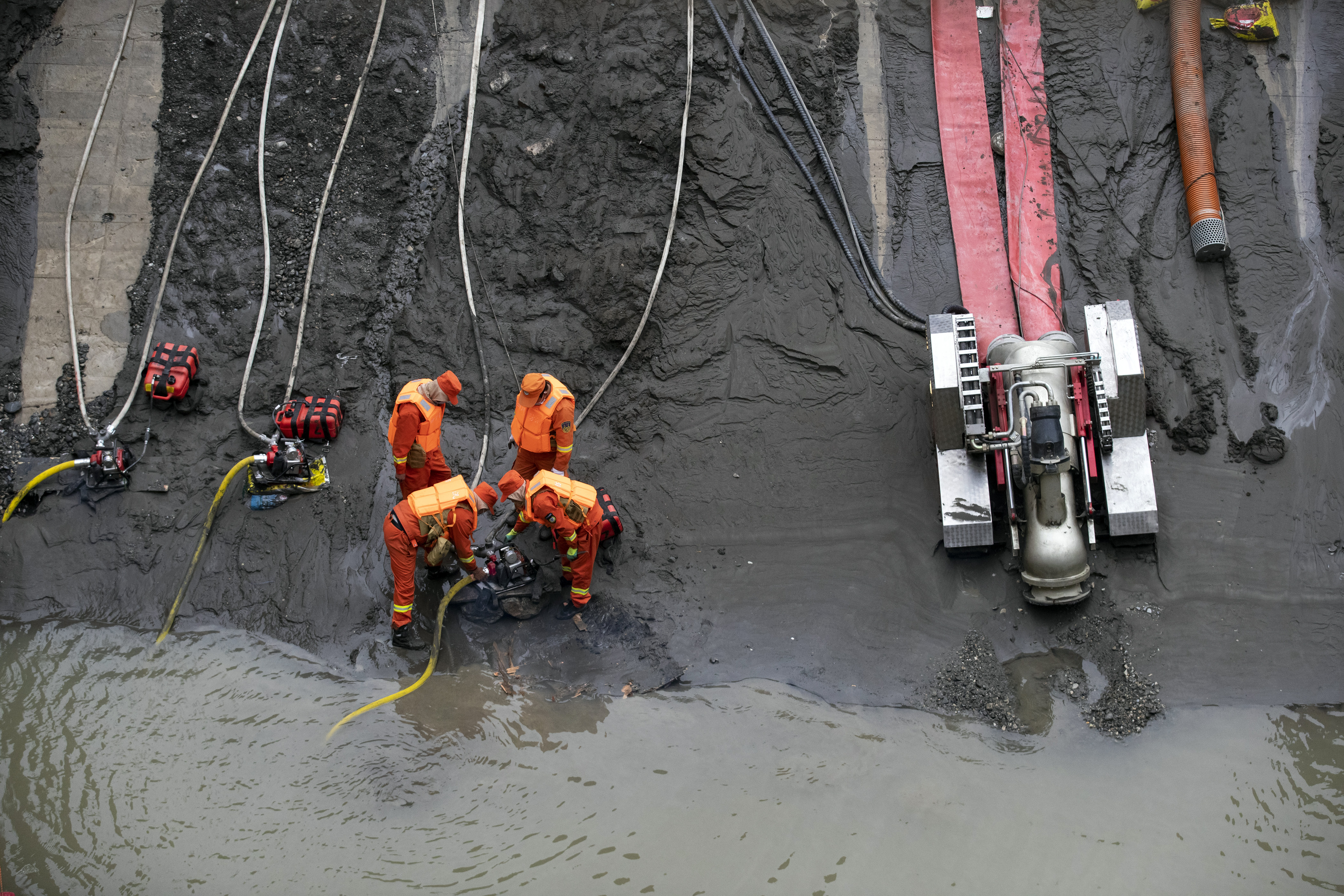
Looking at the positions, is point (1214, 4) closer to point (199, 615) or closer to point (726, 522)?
point (726, 522)

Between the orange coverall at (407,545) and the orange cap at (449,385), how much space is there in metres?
0.87

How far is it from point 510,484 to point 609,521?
2.60ft

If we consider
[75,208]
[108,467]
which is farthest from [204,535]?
[75,208]

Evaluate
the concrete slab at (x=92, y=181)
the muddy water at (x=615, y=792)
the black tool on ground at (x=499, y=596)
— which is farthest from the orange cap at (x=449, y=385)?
the concrete slab at (x=92, y=181)

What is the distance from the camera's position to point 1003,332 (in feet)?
24.3

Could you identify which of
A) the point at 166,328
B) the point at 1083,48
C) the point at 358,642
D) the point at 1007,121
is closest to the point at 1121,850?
the point at 358,642

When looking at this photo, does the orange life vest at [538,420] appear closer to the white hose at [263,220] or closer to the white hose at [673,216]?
the white hose at [673,216]

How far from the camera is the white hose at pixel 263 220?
7.54 meters

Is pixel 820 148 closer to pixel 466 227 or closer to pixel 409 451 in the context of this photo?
pixel 466 227

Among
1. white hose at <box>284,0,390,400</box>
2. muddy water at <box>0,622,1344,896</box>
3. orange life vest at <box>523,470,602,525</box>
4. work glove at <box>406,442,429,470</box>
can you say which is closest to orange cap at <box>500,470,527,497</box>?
orange life vest at <box>523,470,602,525</box>

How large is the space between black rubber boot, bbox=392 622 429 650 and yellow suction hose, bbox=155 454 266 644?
62.8 inches

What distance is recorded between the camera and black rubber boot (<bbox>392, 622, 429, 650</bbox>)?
6504 mm

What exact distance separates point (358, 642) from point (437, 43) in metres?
5.55

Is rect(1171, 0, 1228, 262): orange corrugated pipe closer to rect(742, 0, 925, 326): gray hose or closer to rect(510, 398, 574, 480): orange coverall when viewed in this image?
rect(742, 0, 925, 326): gray hose
